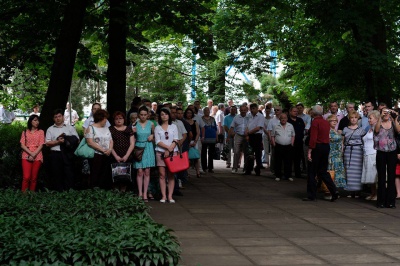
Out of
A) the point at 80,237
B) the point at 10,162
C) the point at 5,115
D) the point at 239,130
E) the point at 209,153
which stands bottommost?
the point at 80,237

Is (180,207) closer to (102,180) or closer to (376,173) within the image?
(102,180)

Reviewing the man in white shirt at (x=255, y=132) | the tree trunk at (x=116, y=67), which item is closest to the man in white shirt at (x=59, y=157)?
the tree trunk at (x=116, y=67)

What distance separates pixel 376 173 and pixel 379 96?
6.28 meters

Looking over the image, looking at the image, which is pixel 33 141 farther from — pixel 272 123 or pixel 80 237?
pixel 272 123

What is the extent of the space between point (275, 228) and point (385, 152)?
3946 mm

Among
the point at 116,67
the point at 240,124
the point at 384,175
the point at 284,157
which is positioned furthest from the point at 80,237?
the point at 240,124

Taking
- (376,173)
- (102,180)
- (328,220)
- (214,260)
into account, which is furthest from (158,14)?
(214,260)

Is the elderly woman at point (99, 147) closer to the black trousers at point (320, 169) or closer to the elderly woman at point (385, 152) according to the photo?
the black trousers at point (320, 169)

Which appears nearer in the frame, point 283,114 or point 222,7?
point 283,114

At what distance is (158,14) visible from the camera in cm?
1795

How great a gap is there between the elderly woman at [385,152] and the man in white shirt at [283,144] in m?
4.92

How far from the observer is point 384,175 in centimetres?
1411

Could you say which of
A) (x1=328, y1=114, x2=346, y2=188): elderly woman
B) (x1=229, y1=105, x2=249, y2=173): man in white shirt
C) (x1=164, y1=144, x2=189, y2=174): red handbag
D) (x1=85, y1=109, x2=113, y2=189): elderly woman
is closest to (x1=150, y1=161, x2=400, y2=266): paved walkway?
(x1=328, y1=114, x2=346, y2=188): elderly woman

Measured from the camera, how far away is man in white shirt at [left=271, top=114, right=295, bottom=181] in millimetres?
19016
